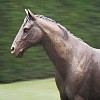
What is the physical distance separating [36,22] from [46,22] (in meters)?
0.14

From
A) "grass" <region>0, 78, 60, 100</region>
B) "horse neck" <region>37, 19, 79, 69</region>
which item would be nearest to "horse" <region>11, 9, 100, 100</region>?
"horse neck" <region>37, 19, 79, 69</region>

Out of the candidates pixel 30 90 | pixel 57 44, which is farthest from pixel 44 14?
pixel 57 44

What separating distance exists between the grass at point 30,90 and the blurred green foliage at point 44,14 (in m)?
0.29

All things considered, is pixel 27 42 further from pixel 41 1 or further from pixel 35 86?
pixel 41 1

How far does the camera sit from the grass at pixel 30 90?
8.32 metres

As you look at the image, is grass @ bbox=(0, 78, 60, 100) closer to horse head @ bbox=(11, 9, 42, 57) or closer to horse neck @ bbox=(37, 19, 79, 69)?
horse neck @ bbox=(37, 19, 79, 69)

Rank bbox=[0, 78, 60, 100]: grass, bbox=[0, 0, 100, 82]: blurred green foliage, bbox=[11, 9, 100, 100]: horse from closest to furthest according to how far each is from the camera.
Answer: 1. bbox=[11, 9, 100, 100]: horse
2. bbox=[0, 78, 60, 100]: grass
3. bbox=[0, 0, 100, 82]: blurred green foliage

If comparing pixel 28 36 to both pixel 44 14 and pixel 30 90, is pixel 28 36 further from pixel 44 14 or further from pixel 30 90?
pixel 44 14

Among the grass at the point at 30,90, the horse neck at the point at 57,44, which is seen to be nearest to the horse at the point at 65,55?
the horse neck at the point at 57,44

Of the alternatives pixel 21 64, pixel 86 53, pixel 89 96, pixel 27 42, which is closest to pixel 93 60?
pixel 86 53

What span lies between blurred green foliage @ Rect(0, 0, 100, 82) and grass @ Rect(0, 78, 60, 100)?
29cm

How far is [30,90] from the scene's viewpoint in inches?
356

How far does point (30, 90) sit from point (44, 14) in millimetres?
2034

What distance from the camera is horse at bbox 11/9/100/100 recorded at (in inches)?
206
